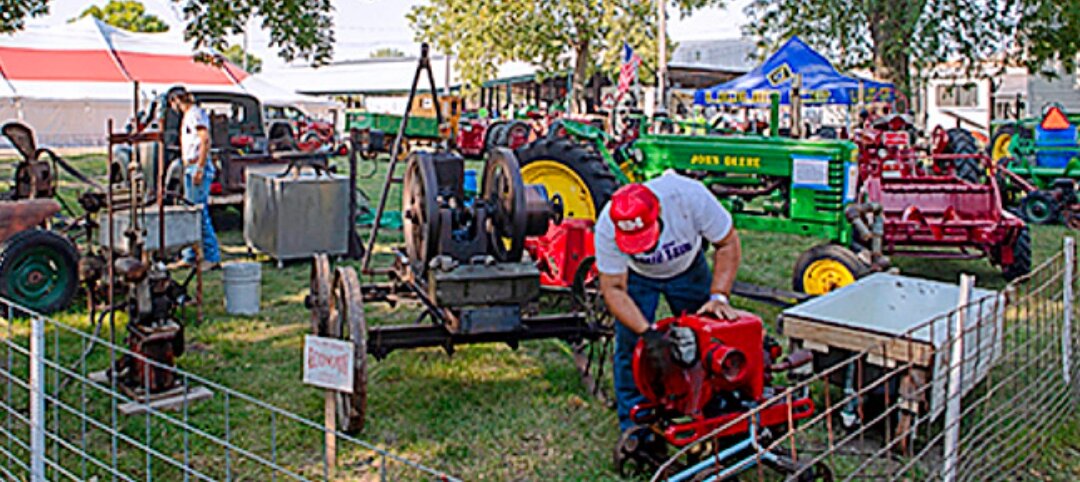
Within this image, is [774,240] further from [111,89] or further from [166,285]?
[111,89]

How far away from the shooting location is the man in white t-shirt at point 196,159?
924 centimetres

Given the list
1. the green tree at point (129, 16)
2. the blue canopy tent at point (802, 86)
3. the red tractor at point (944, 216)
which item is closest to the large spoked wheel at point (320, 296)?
the red tractor at point (944, 216)

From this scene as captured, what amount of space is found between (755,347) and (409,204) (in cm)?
240

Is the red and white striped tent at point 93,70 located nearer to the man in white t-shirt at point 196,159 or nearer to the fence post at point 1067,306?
the man in white t-shirt at point 196,159

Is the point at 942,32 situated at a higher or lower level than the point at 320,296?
higher

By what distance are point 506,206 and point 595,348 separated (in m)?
1.42

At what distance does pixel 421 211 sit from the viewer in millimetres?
5273

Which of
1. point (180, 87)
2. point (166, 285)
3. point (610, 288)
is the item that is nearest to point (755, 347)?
point (610, 288)

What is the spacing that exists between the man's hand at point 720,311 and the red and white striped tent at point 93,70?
26012mm

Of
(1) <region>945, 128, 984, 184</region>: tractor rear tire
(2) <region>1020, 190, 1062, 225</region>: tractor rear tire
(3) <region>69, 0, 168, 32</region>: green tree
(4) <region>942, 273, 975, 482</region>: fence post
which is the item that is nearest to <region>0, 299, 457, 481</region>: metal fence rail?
(4) <region>942, 273, 975, 482</region>: fence post

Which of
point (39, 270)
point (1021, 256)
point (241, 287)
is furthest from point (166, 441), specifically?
point (1021, 256)

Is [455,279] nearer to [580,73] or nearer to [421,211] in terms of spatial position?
[421,211]

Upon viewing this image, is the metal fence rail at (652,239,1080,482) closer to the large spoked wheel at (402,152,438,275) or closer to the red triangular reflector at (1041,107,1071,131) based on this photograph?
the large spoked wheel at (402,152,438,275)

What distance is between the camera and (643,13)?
104 feet
